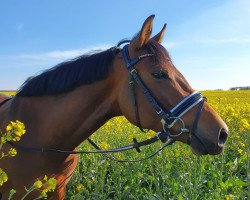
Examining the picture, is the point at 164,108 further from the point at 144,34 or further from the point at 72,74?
the point at 72,74

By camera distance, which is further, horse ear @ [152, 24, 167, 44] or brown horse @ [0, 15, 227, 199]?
horse ear @ [152, 24, 167, 44]

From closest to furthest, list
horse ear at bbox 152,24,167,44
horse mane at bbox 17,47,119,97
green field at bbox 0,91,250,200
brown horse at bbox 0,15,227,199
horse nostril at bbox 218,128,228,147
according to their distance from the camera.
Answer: horse nostril at bbox 218,128,228,147
brown horse at bbox 0,15,227,199
horse mane at bbox 17,47,119,97
horse ear at bbox 152,24,167,44
green field at bbox 0,91,250,200

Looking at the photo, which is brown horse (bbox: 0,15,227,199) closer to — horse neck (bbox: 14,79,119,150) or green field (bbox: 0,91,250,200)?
horse neck (bbox: 14,79,119,150)

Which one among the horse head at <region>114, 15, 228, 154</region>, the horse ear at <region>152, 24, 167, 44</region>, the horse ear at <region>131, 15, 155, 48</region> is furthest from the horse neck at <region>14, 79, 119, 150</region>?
the horse ear at <region>152, 24, 167, 44</region>

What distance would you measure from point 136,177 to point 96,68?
2.69m

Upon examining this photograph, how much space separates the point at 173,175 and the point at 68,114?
2669mm

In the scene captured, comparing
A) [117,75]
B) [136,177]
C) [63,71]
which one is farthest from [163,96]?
[136,177]

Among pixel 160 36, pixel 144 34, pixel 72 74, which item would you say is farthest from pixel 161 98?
pixel 72 74

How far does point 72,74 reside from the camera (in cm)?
310

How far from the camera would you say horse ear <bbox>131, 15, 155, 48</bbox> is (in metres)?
2.76

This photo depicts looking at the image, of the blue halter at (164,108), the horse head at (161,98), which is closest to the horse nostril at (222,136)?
the horse head at (161,98)

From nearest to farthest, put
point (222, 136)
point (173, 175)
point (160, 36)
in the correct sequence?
point (222, 136)
point (160, 36)
point (173, 175)

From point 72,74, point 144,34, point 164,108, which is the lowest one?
point 164,108

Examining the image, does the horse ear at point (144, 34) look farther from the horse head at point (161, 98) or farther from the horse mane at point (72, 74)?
the horse mane at point (72, 74)
